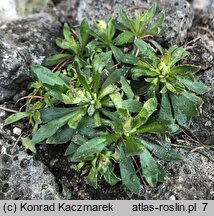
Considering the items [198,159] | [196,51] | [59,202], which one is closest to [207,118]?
[198,159]

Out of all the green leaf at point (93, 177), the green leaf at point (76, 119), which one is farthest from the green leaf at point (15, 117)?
the green leaf at point (93, 177)

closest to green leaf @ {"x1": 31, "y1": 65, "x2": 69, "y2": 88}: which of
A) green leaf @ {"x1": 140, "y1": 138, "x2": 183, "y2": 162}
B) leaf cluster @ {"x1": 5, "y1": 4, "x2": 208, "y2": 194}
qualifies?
leaf cluster @ {"x1": 5, "y1": 4, "x2": 208, "y2": 194}

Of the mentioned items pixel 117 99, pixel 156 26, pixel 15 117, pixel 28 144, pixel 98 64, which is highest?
pixel 156 26

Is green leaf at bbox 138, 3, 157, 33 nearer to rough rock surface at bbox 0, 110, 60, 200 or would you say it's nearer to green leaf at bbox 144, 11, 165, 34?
green leaf at bbox 144, 11, 165, 34

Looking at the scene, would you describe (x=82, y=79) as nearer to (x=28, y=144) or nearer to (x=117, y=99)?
(x=117, y=99)

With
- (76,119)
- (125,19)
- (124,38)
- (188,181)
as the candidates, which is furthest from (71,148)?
(125,19)

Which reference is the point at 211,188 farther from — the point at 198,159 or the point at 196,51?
the point at 196,51
